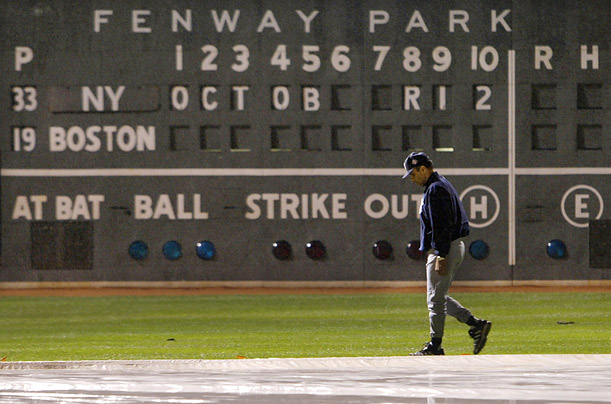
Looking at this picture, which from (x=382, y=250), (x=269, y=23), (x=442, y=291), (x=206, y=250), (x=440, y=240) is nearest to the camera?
(x=440, y=240)

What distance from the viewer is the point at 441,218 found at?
9.76 metres

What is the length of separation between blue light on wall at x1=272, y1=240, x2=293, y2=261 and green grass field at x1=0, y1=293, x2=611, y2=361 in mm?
1294

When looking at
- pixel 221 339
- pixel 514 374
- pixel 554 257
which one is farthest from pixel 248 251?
pixel 514 374

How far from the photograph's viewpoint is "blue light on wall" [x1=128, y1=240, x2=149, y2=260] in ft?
66.7

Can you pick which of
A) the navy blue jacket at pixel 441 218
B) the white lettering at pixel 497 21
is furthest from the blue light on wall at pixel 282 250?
the navy blue jacket at pixel 441 218

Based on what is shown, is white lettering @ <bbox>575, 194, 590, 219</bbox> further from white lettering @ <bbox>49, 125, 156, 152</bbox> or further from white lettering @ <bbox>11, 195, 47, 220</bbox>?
white lettering @ <bbox>11, 195, 47, 220</bbox>

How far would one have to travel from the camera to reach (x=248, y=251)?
2036 centimetres

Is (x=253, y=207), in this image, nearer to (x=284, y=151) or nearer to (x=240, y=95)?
(x=284, y=151)

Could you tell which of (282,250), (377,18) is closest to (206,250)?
(282,250)

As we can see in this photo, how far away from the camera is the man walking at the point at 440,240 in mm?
9758

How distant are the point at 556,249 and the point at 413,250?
2378 millimetres

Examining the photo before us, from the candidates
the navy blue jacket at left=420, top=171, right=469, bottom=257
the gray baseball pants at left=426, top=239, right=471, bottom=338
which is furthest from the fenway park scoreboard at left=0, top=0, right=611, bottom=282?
the navy blue jacket at left=420, top=171, right=469, bottom=257

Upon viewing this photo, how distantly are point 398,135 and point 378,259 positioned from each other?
210 centimetres

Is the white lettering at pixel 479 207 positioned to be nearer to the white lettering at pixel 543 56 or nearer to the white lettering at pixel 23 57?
the white lettering at pixel 543 56
